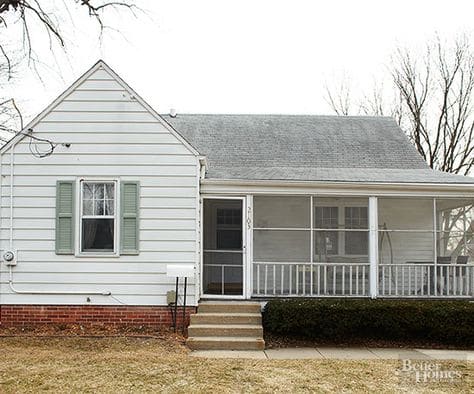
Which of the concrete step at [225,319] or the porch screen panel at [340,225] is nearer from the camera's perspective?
the concrete step at [225,319]

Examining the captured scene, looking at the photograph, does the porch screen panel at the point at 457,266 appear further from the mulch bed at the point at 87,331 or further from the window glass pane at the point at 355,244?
the mulch bed at the point at 87,331

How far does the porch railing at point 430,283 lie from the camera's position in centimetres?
1148

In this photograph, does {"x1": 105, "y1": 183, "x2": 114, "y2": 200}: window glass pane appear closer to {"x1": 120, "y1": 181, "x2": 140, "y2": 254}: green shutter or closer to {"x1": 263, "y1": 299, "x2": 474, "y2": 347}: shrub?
{"x1": 120, "y1": 181, "x2": 140, "y2": 254}: green shutter

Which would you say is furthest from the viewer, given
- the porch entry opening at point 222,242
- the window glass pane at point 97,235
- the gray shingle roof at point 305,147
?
the porch entry opening at point 222,242

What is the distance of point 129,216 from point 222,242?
11.9ft

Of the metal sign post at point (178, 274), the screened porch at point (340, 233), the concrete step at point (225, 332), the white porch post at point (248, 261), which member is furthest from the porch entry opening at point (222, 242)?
the concrete step at point (225, 332)

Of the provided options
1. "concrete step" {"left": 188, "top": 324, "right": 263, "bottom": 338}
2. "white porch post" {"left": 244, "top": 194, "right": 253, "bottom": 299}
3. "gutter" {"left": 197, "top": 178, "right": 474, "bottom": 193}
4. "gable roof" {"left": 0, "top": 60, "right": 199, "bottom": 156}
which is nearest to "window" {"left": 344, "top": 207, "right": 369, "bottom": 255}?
"gutter" {"left": 197, "top": 178, "right": 474, "bottom": 193}

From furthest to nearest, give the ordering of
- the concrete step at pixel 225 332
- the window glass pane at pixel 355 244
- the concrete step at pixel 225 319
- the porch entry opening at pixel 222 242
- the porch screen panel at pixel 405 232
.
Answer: the porch screen panel at pixel 405 232
the window glass pane at pixel 355 244
the porch entry opening at pixel 222 242
the concrete step at pixel 225 319
the concrete step at pixel 225 332

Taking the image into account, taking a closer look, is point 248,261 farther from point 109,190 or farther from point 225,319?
point 109,190

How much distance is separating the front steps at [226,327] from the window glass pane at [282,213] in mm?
3814

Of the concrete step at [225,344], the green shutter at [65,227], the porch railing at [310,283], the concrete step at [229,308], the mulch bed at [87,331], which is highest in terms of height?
the green shutter at [65,227]

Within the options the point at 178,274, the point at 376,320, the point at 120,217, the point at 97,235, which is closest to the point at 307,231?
the point at 376,320

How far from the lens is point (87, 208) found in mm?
10656

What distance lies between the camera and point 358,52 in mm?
21891
